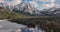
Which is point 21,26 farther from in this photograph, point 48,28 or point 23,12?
point 48,28

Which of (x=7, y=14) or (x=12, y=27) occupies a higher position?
(x=7, y=14)

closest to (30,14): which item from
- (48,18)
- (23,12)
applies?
(23,12)

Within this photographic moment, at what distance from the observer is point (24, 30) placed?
4.16 feet

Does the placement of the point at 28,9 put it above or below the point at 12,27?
above

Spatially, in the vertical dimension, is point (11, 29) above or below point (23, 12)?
below

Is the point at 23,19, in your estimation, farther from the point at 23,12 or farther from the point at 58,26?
the point at 58,26

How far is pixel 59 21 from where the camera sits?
4.20ft

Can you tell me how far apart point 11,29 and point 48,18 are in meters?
0.35

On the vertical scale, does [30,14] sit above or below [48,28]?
above

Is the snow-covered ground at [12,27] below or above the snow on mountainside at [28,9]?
below

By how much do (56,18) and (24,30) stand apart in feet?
1.04

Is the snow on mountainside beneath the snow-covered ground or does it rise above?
above

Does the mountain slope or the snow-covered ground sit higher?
the mountain slope

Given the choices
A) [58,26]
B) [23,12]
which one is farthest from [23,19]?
[58,26]
